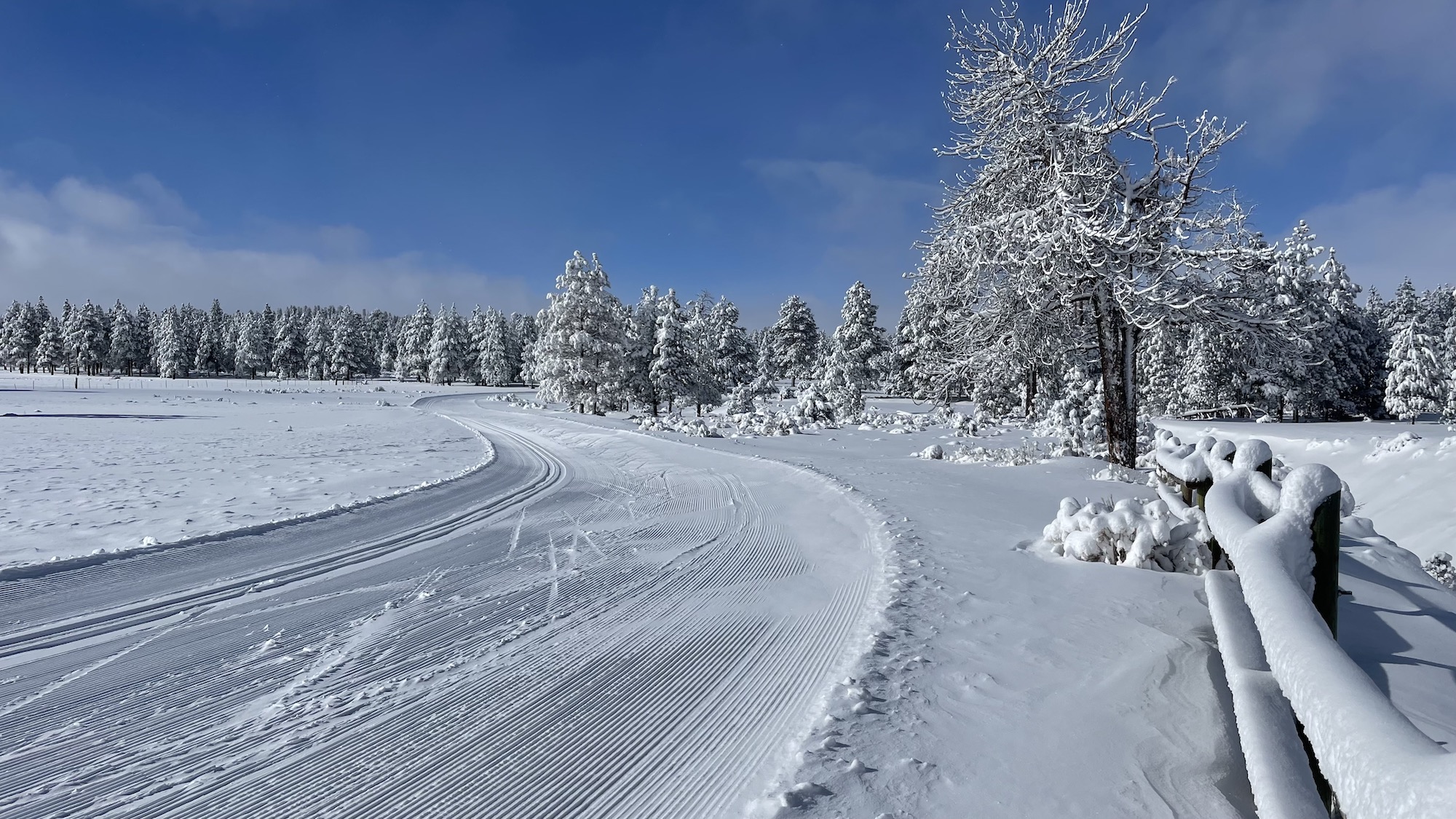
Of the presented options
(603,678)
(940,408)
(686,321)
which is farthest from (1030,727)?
(686,321)

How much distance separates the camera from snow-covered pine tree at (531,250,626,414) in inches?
1391

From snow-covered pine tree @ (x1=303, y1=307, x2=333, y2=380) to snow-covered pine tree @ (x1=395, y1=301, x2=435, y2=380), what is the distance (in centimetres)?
908

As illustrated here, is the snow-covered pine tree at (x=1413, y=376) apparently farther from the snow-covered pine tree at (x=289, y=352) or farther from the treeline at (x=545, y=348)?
the snow-covered pine tree at (x=289, y=352)

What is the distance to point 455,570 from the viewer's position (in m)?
5.82

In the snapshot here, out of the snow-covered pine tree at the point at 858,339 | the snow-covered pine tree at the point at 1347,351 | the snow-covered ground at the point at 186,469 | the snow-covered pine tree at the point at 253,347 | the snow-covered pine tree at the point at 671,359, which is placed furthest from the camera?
the snow-covered pine tree at the point at 253,347

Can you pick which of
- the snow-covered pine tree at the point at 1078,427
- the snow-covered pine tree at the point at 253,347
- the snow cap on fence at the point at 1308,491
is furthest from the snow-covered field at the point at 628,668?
the snow-covered pine tree at the point at 253,347

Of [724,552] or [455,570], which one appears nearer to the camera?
[455,570]

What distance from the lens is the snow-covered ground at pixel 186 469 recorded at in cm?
707

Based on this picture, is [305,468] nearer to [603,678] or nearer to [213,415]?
[603,678]

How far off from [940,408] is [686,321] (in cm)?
2114

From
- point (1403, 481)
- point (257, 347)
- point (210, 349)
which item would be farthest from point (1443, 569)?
point (210, 349)

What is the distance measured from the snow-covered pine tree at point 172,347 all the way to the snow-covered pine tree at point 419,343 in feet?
87.3

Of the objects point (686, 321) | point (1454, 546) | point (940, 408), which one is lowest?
point (1454, 546)

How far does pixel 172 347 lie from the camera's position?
82875 millimetres
